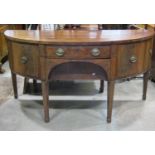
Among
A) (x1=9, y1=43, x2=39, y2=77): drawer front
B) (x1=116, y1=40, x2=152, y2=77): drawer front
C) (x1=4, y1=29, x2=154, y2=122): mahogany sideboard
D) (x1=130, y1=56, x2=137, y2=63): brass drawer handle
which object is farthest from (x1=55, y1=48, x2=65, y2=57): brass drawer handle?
(x1=130, y1=56, x2=137, y2=63): brass drawer handle

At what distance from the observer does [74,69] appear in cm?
227

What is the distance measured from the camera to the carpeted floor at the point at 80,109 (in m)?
2.04

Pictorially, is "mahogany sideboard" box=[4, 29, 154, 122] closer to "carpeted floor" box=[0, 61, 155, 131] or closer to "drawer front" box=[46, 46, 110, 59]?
"drawer front" box=[46, 46, 110, 59]

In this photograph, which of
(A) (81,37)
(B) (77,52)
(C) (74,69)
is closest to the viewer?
(B) (77,52)

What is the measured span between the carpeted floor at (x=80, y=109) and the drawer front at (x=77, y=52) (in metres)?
0.63

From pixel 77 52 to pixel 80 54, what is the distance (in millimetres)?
28

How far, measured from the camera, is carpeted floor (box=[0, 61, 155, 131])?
204cm

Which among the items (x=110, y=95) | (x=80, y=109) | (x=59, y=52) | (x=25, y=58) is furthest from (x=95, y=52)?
(x=80, y=109)

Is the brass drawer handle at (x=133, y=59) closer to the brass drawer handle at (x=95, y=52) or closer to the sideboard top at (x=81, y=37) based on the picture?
the sideboard top at (x=81, y=37)

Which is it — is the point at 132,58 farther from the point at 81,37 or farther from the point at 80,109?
the point at 80,109

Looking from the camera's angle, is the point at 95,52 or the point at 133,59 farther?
the point at 133,59

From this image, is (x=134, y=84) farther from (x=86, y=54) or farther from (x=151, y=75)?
(x=86, y=54)
